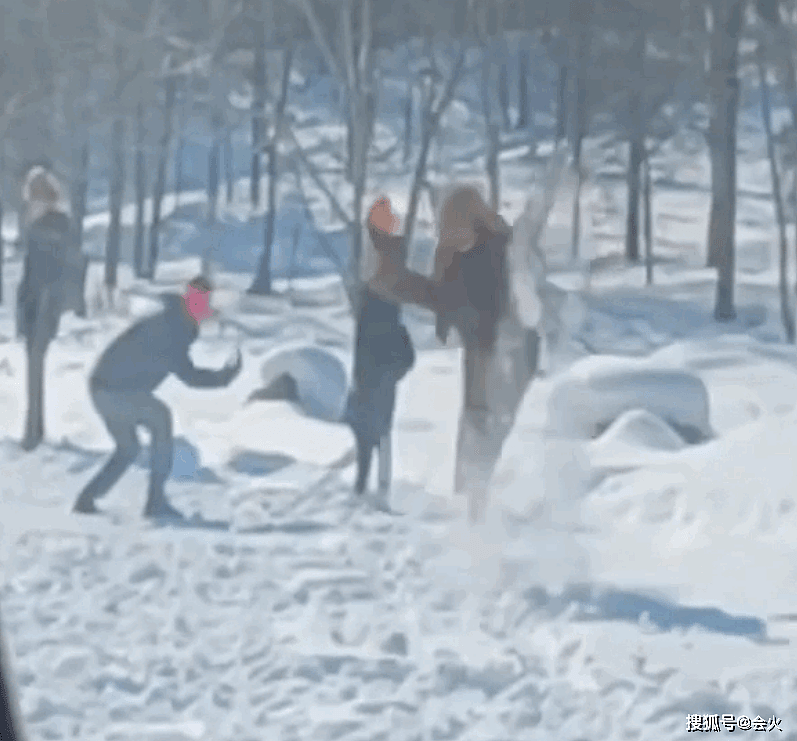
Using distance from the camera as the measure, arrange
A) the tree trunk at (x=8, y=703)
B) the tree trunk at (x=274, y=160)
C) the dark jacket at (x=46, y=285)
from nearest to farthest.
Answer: the tree trunk at (x=8, y=703) → the tree trunk at (x=274, y=160) → the dark jacket at (x=46, y=285)

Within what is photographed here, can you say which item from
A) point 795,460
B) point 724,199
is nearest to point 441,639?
point 795,460

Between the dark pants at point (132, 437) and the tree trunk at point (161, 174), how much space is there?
22 cm

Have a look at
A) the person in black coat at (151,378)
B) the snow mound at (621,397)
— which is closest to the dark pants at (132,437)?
the person in black coat at (151,378)

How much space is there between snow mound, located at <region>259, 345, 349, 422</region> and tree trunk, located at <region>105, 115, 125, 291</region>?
30cm

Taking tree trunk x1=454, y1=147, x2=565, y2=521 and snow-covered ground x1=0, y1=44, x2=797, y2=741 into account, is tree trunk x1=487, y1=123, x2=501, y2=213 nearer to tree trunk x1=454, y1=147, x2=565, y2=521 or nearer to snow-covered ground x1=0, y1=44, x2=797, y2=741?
snow-covered ground x1=0, y1=44, x2=797, y2=741

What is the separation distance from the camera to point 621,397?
7.43 feet

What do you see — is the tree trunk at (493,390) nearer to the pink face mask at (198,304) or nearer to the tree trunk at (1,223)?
the pink face mask at (198,304)

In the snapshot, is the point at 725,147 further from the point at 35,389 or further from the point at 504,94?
the point at 35,389

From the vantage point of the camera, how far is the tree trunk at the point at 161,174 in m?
2.36

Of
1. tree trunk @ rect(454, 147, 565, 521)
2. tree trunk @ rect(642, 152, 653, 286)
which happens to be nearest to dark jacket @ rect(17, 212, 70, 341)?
tree trunk @ rect(454, 147, 565, 521)

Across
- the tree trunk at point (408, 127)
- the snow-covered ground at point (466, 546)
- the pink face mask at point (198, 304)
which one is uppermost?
the tree trunk at point (408, 127)

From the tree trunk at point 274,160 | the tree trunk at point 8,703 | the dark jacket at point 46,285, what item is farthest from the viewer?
the dark jacket at point 46,285

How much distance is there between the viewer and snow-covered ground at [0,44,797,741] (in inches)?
86.8

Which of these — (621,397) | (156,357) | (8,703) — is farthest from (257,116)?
(8,703)
